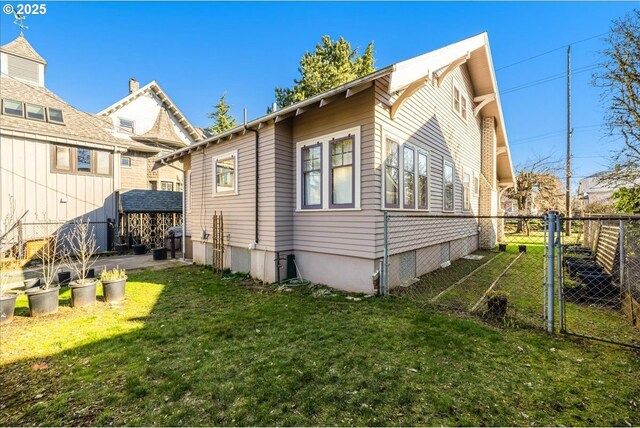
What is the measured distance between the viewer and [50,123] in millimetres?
12188

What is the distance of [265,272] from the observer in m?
7.50

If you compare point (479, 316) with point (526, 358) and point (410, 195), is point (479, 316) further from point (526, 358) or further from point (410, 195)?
point (410, 195)

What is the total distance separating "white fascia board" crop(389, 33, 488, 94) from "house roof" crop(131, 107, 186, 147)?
1810cm

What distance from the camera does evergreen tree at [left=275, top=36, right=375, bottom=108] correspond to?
23.1 meters

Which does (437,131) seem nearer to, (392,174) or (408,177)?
(408,177)

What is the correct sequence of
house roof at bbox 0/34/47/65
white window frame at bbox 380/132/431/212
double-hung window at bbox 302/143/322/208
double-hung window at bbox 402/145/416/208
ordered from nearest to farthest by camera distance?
white window frame at bbox 380/132/431/212
double-hung window at bbox 302/143/322/208
double-hung window at bbox 402/145/416/208
house roof at bbox 0/34/47/65

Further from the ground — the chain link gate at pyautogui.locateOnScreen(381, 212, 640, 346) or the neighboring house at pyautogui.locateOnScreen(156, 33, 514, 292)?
the neighboring house at pyautogui.locateOnScreen(156, 33, 514, 292)

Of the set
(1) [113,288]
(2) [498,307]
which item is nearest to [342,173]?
(2) [498,307]

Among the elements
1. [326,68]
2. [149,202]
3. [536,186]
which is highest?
[326,68]

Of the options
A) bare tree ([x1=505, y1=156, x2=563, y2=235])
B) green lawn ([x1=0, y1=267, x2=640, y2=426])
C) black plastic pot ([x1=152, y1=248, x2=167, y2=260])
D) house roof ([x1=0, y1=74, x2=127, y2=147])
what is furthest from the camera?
bare tree ([x1=505, y1=156, x2=563, y2=235])

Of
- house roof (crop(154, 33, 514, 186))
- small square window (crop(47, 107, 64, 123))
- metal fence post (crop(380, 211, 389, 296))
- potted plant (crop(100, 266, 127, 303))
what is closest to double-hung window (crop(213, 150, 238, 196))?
→ house roof (crop(154, 33, 514, 186))

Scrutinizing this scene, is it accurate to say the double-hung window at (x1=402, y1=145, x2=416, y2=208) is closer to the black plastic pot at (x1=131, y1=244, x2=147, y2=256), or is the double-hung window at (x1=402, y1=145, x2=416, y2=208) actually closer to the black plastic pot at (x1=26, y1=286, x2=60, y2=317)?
the black plastic pot at (x1=26, y1=286, x2=60, y2=317)

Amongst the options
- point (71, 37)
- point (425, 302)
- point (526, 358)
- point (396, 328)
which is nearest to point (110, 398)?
point (396, 328)

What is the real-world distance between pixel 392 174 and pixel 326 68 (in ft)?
64.4
